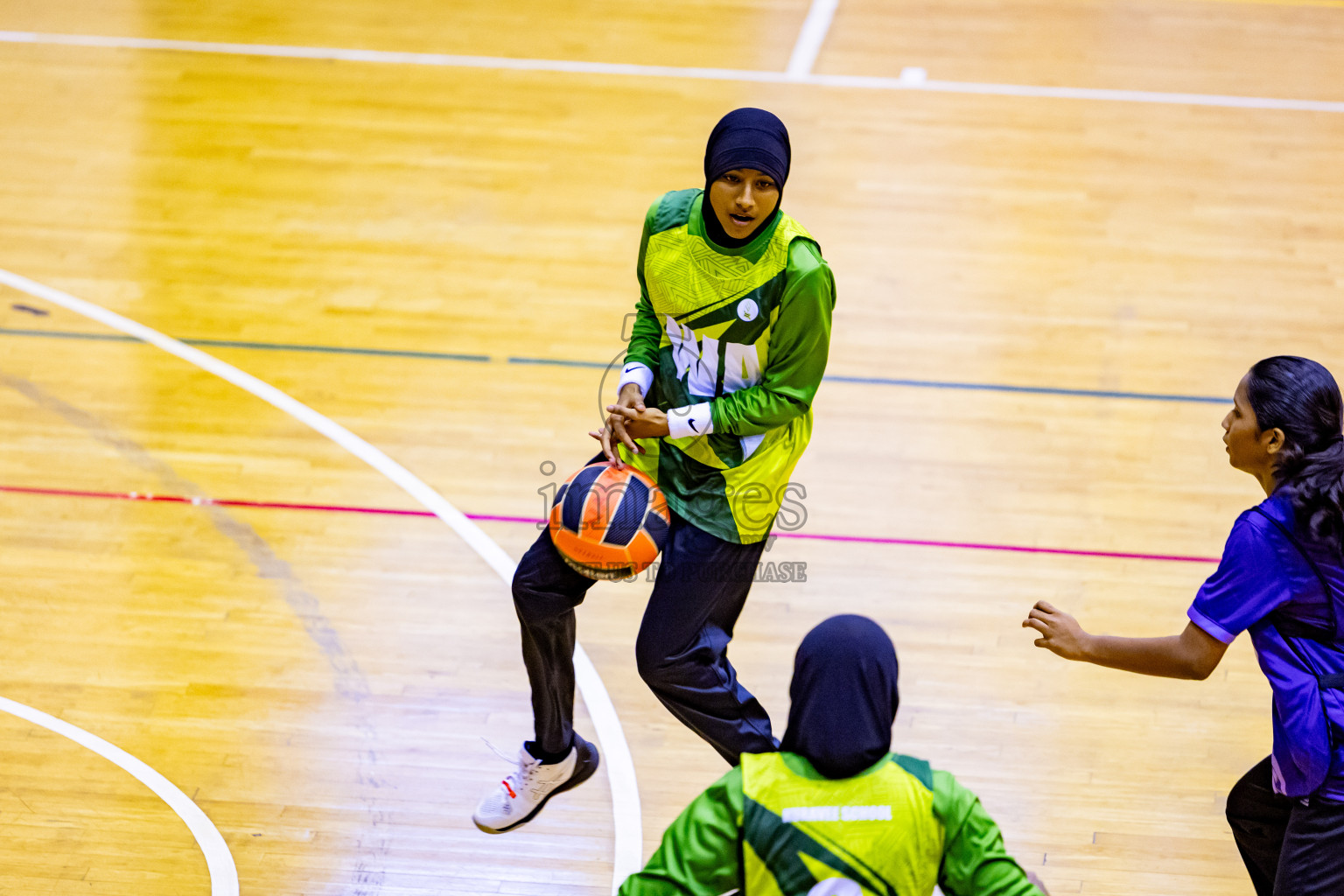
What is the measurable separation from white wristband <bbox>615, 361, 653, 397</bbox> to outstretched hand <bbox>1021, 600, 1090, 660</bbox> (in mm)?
1216

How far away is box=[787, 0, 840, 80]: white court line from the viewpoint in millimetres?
8938

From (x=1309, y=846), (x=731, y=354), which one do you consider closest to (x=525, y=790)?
(x=731, y=354)

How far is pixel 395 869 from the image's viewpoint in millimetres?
3945

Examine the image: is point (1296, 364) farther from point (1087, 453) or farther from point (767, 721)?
point (1087, 453)

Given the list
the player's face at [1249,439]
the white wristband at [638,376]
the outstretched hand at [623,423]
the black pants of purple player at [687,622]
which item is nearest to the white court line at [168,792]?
the black pants of purple player at [687,622]

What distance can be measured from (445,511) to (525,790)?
1713 millimetres

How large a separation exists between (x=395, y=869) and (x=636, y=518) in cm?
131

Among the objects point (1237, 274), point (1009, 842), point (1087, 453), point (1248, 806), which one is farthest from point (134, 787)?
point (1237, 274)

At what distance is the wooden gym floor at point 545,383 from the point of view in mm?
4262

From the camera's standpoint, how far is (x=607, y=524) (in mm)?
3518

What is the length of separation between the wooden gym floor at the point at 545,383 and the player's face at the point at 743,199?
1824mm

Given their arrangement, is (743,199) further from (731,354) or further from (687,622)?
(687,622)

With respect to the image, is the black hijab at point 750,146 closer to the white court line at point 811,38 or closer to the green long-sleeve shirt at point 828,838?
the green long-sleeve shirt at point 828,838

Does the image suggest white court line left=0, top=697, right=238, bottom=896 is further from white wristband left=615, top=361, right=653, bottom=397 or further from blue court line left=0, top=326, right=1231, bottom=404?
blue court line left=0, top=326, right=1231, bottom=404
